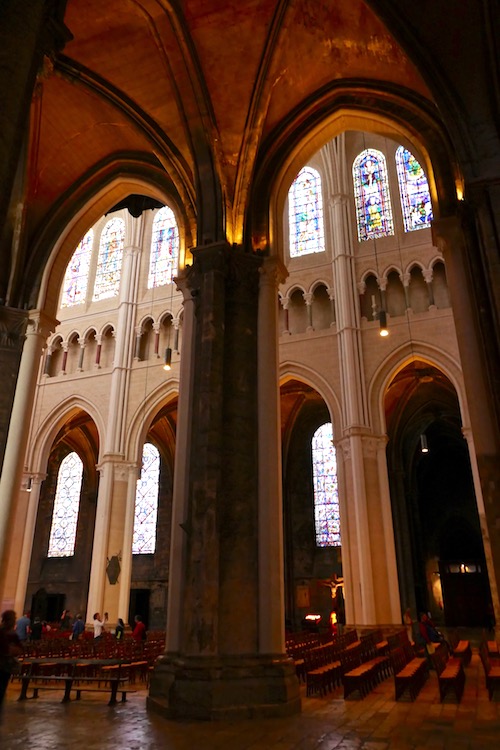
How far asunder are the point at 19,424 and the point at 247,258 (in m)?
5.30

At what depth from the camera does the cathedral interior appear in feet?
24.0

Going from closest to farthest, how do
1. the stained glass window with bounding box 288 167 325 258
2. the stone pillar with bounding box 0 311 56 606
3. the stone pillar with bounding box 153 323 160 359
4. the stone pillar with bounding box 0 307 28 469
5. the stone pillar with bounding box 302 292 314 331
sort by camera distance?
the stone pillar with bounding box 0 311 56 606 < the stone pillar with bounding box 0 307 28 469 < the stone pillar with bounding box 302 292 314 331 < the stained glass window with bounding box 288 167 325 258 < the stone pillar with bounding box 153 323 160 359

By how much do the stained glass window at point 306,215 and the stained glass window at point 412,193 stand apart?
292 centimetres

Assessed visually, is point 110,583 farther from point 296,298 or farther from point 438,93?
point 438,93

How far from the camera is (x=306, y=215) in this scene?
21234mm

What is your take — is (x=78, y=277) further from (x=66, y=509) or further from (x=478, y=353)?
(x=478, y=353)

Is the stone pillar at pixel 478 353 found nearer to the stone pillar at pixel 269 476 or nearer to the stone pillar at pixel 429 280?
the stone pillar at pixel 269 476

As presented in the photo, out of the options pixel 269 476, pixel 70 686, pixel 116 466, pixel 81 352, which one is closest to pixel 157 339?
pixel 81 352

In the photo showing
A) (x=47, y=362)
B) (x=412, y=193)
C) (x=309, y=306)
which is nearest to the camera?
(x=309, y=306)

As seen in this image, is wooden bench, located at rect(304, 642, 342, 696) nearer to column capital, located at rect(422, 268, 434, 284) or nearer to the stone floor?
the stone floor

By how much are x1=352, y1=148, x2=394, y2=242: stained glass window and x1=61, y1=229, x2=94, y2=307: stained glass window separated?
11237mm

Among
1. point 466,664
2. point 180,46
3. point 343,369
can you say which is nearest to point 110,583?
point 343,369

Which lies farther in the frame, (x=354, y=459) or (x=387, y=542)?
(x=354, y=459)

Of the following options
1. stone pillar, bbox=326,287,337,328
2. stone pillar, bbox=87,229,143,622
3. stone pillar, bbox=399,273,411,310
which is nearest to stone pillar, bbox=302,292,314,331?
stone pillar, bbox=326,287,337,328
